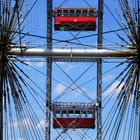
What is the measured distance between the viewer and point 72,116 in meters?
36.5

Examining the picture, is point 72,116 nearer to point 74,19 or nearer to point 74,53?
point 74,19

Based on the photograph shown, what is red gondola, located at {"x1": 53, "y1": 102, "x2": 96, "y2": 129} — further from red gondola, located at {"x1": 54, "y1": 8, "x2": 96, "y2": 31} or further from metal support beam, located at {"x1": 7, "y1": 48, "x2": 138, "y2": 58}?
metal support beam, located at {"x1": 7, "y1": 48, "x2": 138, "y2": 58}

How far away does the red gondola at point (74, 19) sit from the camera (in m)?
35.7

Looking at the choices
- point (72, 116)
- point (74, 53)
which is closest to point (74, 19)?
point (72, 116)

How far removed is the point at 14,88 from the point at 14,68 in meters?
0.48

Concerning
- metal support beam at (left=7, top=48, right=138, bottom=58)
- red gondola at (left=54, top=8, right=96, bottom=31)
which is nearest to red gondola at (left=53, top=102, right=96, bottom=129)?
red gondola at (left=54, top=8, right=96, bottom=31)

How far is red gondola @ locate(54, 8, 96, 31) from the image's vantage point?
117 feet

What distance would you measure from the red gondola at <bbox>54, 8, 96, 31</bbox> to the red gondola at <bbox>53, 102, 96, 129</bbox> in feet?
12.9

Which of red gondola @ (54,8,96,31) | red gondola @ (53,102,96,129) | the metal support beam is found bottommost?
red gondola @ (53,102,96,129)

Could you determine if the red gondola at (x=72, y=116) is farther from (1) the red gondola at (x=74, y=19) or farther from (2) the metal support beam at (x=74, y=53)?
(2) the metal support beam at (x=74, y=53)

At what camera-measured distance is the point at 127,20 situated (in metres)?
18.0

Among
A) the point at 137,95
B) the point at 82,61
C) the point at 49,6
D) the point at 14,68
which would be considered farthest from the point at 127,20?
the point at 49,6

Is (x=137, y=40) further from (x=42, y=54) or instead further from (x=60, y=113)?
(x=60, y=113)

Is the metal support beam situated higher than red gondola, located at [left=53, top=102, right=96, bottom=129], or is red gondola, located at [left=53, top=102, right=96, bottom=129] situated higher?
the metal support beam
